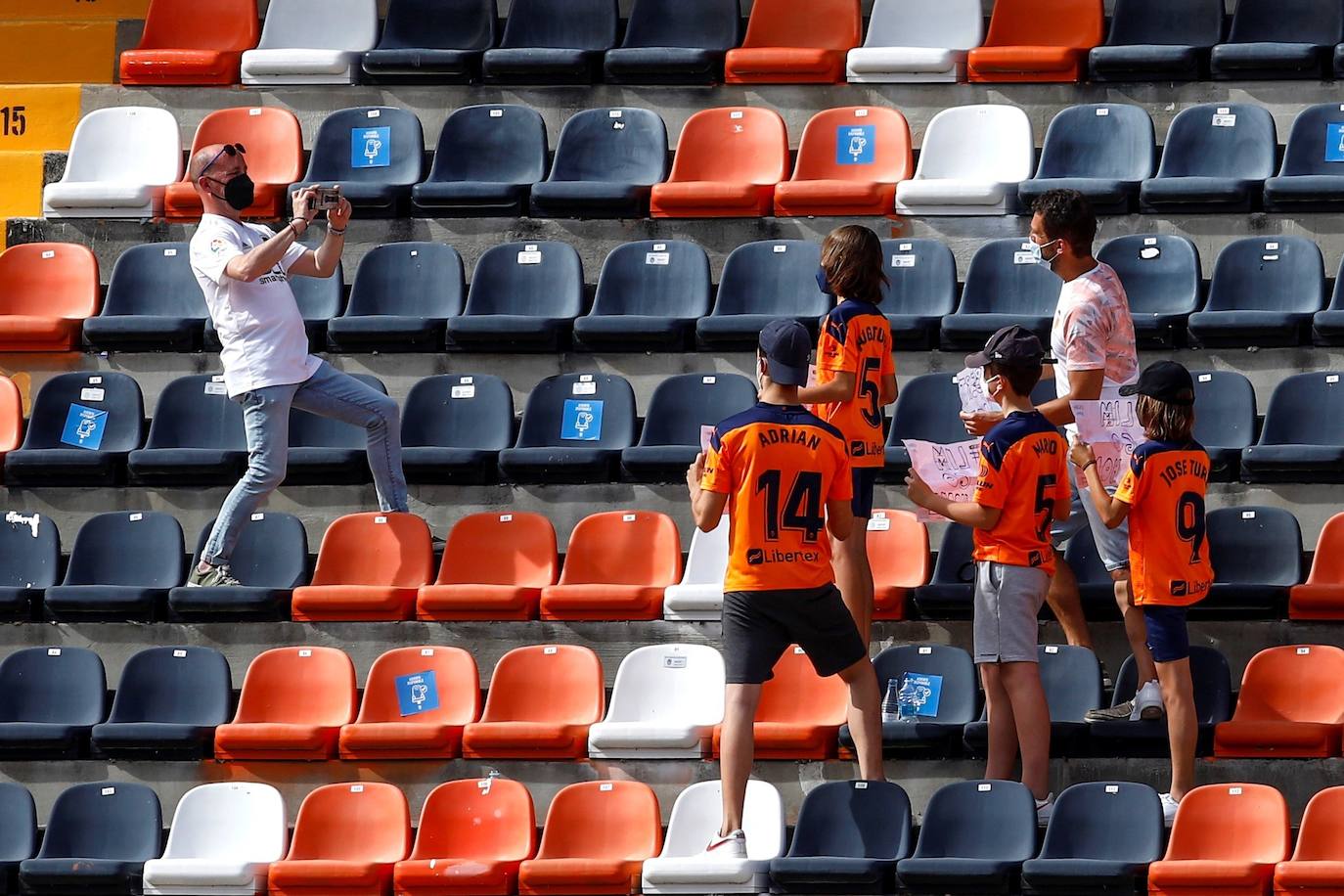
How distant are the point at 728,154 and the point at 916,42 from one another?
1140 mm

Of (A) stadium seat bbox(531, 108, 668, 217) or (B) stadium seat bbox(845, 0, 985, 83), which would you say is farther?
(B) stadium seat bbox(845, 0, 985, 83)

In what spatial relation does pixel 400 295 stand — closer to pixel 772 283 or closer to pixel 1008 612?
pixel 772 283

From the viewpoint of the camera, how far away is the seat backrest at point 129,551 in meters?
8.41

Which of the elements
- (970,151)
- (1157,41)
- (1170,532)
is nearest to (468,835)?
(1170,532)

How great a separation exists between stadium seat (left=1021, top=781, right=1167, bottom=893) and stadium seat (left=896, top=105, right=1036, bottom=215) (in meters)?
3.14

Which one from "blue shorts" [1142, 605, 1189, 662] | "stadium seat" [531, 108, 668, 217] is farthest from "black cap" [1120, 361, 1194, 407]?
"stadium seat" [531, 108, 668, 217]

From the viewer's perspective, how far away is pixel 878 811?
6.71 metres

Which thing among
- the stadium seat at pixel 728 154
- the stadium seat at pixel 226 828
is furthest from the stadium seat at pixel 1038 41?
the stadium seat at pixel 226 828

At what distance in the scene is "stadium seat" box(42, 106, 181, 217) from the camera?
9797 mm

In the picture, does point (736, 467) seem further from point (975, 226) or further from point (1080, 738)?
point (975, 226)

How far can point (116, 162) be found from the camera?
10141mm

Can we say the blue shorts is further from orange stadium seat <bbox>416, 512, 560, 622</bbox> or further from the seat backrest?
the seat backrest

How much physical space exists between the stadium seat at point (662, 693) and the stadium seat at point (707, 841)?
329mm

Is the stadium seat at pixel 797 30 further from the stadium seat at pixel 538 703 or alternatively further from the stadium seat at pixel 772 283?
the stadium seat at pixel 538 703
